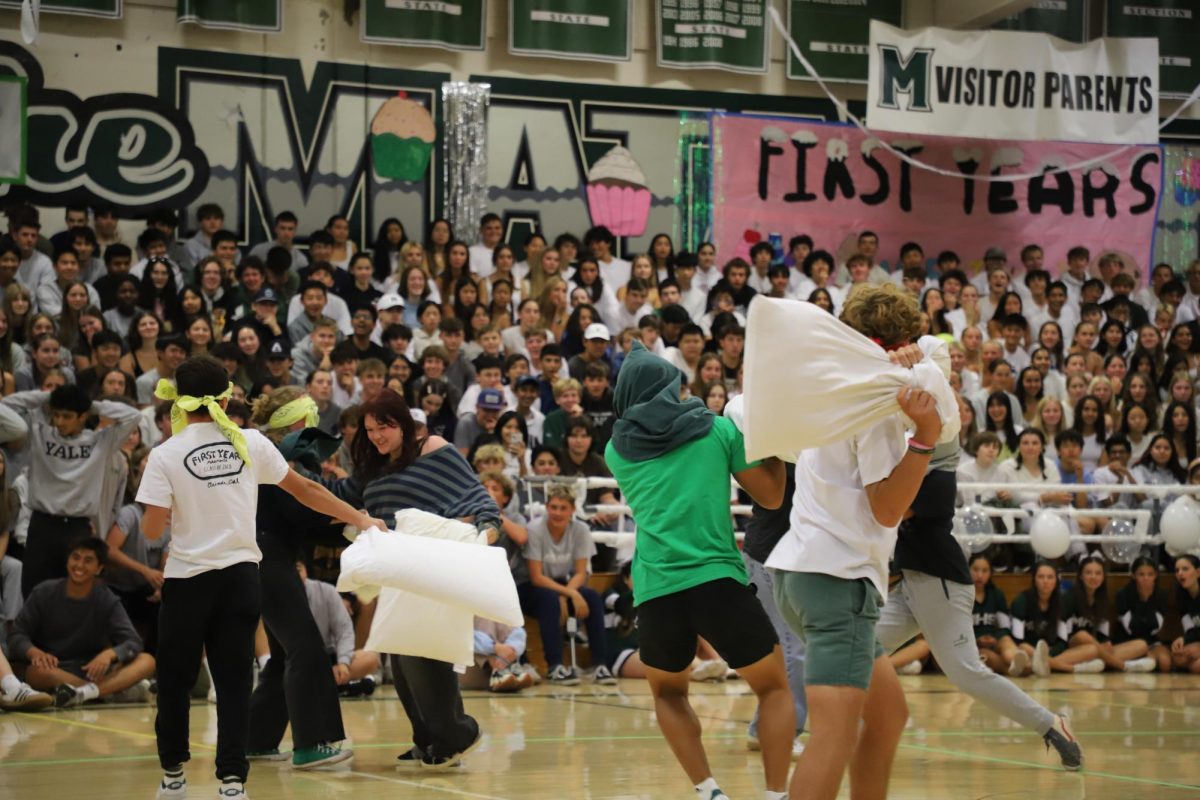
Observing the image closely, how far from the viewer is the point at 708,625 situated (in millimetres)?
5293

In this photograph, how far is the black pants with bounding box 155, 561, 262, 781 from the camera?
5.97 metres

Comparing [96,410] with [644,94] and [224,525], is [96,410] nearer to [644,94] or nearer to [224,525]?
[224,525]

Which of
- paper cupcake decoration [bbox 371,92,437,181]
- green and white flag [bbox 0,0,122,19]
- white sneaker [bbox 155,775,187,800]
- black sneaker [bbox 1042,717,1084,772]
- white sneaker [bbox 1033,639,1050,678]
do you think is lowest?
white sneaker [bbox 1033,639,1050,678]

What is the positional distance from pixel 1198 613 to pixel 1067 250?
7.18 m

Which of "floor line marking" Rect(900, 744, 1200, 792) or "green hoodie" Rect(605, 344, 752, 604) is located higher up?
"green hoodie" Rect(605, 344, 752, 604)

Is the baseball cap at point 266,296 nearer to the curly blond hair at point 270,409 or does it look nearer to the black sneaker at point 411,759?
the curly blond hair at point 270,409

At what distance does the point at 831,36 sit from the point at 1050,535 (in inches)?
317

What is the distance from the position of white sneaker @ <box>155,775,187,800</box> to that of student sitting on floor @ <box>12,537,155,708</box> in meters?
3.54

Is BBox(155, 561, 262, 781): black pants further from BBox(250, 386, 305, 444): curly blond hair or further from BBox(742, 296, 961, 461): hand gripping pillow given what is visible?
BBox(742, 296, 961, 461): hand gripping pillow

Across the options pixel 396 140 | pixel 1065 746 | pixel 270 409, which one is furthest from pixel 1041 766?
pixel 396 140

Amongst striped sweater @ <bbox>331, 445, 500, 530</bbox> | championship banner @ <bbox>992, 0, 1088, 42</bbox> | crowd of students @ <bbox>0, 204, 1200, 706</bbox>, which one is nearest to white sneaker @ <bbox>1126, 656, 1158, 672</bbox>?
crowd of students @ <bbox>0, 204, 1200, 706</bbox>

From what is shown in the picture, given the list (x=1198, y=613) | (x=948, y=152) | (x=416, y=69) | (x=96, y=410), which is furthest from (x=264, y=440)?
(x=948, y=152)

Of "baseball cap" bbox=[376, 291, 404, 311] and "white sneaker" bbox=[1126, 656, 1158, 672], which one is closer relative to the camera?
"white sneaker" bbox=[1126, 656, 1158, 672]

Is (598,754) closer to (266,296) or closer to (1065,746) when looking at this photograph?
(1065,746)
